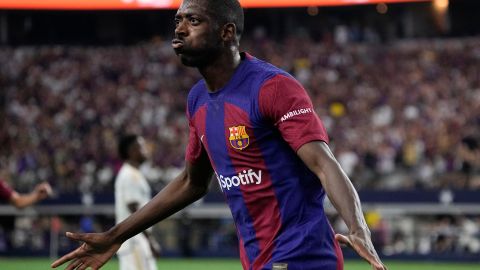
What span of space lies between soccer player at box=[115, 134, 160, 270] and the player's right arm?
549 centimetres

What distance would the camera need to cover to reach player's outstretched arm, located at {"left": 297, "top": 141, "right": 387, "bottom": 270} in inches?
146

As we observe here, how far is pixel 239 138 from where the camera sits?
4.42 metres

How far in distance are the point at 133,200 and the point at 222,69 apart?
21.3 feet

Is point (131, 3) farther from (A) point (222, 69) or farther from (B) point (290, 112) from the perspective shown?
(B) point (290, 112)

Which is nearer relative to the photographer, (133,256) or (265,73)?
(265,73)

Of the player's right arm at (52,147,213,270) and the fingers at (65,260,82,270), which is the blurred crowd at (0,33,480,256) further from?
the fingers at (65,260,82,270)

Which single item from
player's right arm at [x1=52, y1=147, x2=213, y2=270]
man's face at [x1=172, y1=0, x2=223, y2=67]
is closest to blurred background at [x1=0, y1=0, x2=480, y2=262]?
player's right arm at [x1=52, y1=147, x2=213, y2=270]

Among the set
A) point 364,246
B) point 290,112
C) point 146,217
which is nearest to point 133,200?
point 146,217

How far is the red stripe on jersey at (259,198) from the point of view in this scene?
4363 millimetres

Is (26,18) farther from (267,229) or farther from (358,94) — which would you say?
(267,229)

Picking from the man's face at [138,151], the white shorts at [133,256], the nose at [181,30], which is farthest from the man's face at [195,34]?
the man's face at [138,151]

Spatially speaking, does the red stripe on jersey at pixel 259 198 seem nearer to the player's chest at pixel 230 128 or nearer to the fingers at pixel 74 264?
the player's chest at pixel 230 128

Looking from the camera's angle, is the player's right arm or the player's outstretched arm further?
the player's right arm

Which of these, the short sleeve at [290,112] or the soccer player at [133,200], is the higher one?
the short sleeve at [290,112]
